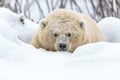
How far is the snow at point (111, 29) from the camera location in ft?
24.1

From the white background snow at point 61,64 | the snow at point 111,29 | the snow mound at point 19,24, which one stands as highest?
the white background snow at point 61,64

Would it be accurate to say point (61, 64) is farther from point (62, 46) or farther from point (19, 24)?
point (19, 24)

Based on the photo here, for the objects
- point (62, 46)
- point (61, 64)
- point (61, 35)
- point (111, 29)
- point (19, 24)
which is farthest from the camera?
point (111, 29)

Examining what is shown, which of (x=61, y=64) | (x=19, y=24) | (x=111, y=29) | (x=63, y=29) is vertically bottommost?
(x=111, y=29)

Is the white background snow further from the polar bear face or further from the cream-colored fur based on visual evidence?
the cream-colored fur

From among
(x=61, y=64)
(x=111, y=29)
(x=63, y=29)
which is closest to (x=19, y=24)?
(x=63, y=29)

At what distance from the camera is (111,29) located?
7.59 meters

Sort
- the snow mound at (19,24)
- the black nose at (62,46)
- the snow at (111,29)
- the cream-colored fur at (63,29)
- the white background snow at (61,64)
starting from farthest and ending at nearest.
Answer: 1. the snow at (111,29)
2. the snow mound at (19,24)
3. the cream-colored fur at (63,29)
4. the black nose at (62,46)
5. the white background snow at (61,64)

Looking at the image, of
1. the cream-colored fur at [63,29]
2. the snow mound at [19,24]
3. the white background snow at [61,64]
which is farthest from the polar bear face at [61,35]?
the white background snow at [61,64]

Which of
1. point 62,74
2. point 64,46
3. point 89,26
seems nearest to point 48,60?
point 62,74

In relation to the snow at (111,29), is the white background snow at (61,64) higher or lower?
higher

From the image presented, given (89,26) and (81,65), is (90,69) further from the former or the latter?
(89,26)

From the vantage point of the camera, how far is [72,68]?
149 inches

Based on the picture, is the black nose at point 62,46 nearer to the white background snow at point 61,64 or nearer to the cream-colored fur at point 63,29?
the cream-colored fur at point 63,29
